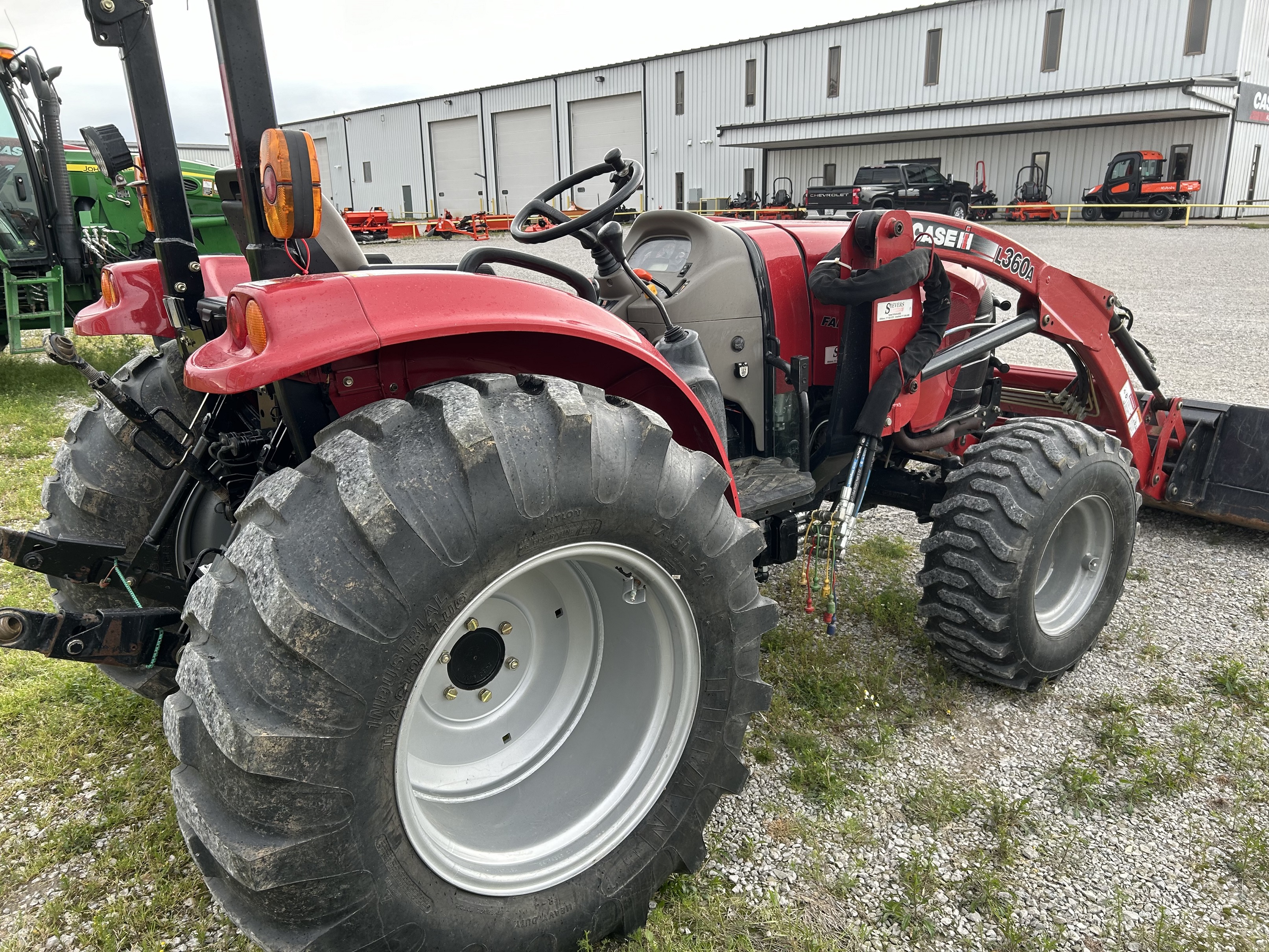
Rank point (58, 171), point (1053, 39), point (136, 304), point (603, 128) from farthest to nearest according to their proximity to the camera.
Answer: point (603, 128), point (1053, 39), point (58, 171), point (136, 304)

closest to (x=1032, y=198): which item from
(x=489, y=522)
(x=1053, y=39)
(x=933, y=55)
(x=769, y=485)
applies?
(x=1053, y=39)

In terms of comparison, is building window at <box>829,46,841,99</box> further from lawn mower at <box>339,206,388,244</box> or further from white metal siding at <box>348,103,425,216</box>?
white metal siding at <box>348,103,425,216</box>

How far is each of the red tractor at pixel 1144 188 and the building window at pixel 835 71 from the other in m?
9.57

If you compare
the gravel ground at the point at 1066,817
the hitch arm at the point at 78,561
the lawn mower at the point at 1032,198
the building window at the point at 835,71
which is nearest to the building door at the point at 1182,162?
the lawn mower at the point at 1032,198

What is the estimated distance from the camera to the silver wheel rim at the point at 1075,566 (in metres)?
3.03

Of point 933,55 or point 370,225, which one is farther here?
point 933,55

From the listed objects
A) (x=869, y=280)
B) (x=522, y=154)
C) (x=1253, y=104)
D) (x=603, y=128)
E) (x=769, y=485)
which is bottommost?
(x=769, y=485)

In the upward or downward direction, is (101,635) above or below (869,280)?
below

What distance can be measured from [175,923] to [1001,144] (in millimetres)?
31299

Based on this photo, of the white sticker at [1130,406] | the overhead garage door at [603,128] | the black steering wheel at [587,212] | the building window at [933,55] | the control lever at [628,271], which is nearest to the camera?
the black steering wheel at [587,212]

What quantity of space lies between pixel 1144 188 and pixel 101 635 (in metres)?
27.9

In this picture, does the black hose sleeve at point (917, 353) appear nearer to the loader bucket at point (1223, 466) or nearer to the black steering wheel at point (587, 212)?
the black steering wheel at point (587, 212)

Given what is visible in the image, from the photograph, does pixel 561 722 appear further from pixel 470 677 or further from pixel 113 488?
pixel 113 488

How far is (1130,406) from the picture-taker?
12.0 feet
